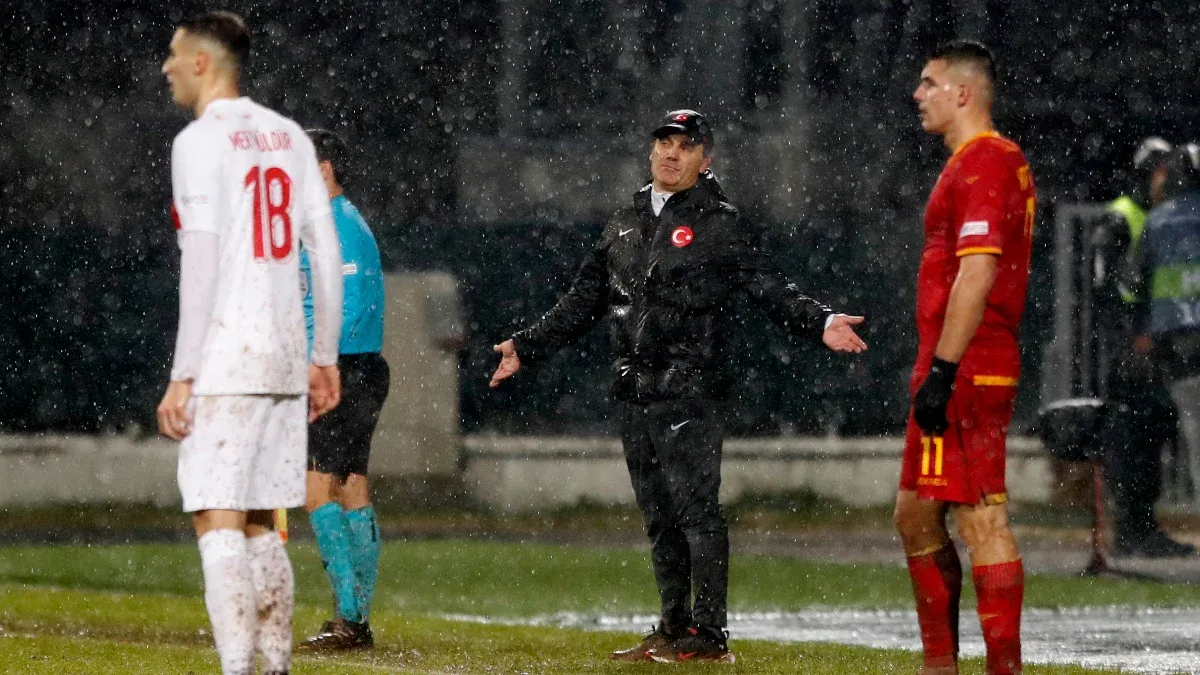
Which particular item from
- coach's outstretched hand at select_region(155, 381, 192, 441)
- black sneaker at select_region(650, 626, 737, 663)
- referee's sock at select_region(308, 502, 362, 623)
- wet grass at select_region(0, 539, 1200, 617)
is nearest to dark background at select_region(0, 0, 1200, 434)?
wet grass at select_region(0, 539, 1200, 617)

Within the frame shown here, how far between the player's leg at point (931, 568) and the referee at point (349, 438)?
256 centimetres

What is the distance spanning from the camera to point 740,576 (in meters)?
12.4

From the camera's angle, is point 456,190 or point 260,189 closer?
point 260,189

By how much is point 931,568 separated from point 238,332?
222 centimetres

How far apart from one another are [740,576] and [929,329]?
6332mm

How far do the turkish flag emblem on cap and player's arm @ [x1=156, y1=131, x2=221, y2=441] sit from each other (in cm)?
247

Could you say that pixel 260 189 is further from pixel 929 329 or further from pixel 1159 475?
pixel 1159 475

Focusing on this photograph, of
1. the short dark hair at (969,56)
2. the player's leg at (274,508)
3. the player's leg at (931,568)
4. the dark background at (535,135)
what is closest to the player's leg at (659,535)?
the player's leg at (931,568)

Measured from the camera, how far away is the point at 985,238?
19.8 feet

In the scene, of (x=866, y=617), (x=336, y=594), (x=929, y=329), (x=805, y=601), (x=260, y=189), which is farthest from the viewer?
(x=805, y=601)

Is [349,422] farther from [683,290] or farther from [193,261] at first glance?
[193,261]

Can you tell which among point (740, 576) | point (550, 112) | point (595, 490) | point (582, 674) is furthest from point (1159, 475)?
point (550, 112)

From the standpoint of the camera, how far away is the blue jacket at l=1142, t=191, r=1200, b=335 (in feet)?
38.3

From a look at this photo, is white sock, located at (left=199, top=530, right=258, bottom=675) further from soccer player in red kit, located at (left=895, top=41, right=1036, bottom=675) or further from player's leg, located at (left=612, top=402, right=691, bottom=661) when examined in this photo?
player's leg, located at (left=612, top=402, right=691, bottom=661)
